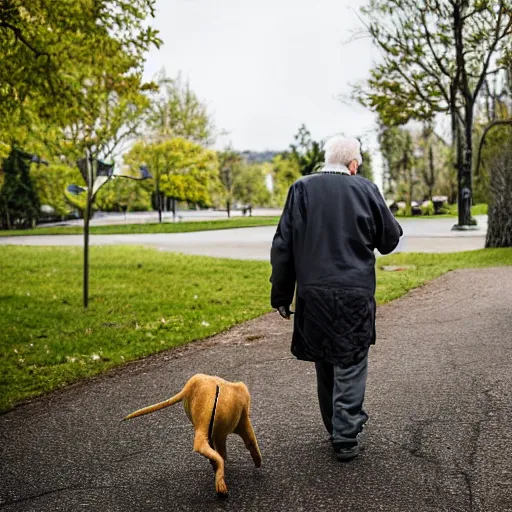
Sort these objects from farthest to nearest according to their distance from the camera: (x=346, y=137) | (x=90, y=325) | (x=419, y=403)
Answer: (x=90, y=325)
(x=419, y=403)
(x=346, y=137)

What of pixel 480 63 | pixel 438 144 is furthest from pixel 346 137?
pixel 438 144

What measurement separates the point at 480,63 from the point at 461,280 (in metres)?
19.0

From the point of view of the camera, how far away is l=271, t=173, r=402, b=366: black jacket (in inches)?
137

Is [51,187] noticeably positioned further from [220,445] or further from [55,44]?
[220,445]

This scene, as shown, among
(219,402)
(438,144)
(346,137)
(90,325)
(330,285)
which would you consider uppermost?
(438,144)

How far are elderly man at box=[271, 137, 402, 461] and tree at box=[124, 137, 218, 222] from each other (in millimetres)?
32457

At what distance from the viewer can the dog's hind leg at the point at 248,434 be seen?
10.8ft

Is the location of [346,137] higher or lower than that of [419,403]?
higher

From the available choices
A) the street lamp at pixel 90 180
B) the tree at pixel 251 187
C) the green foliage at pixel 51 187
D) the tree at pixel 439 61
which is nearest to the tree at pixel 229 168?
the tree at pixel 251 187

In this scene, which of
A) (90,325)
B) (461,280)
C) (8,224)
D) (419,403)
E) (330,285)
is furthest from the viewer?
(8,224)

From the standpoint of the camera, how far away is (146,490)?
3211 millimetres

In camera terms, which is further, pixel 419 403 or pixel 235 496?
pixel 419 403

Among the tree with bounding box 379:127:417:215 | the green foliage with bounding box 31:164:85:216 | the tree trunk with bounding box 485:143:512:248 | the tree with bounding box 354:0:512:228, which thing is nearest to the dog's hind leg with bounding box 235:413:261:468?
the tree trunk with bounding box 485:143:512:248

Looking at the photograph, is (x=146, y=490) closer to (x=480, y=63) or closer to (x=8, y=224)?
(x=480, y=63)
